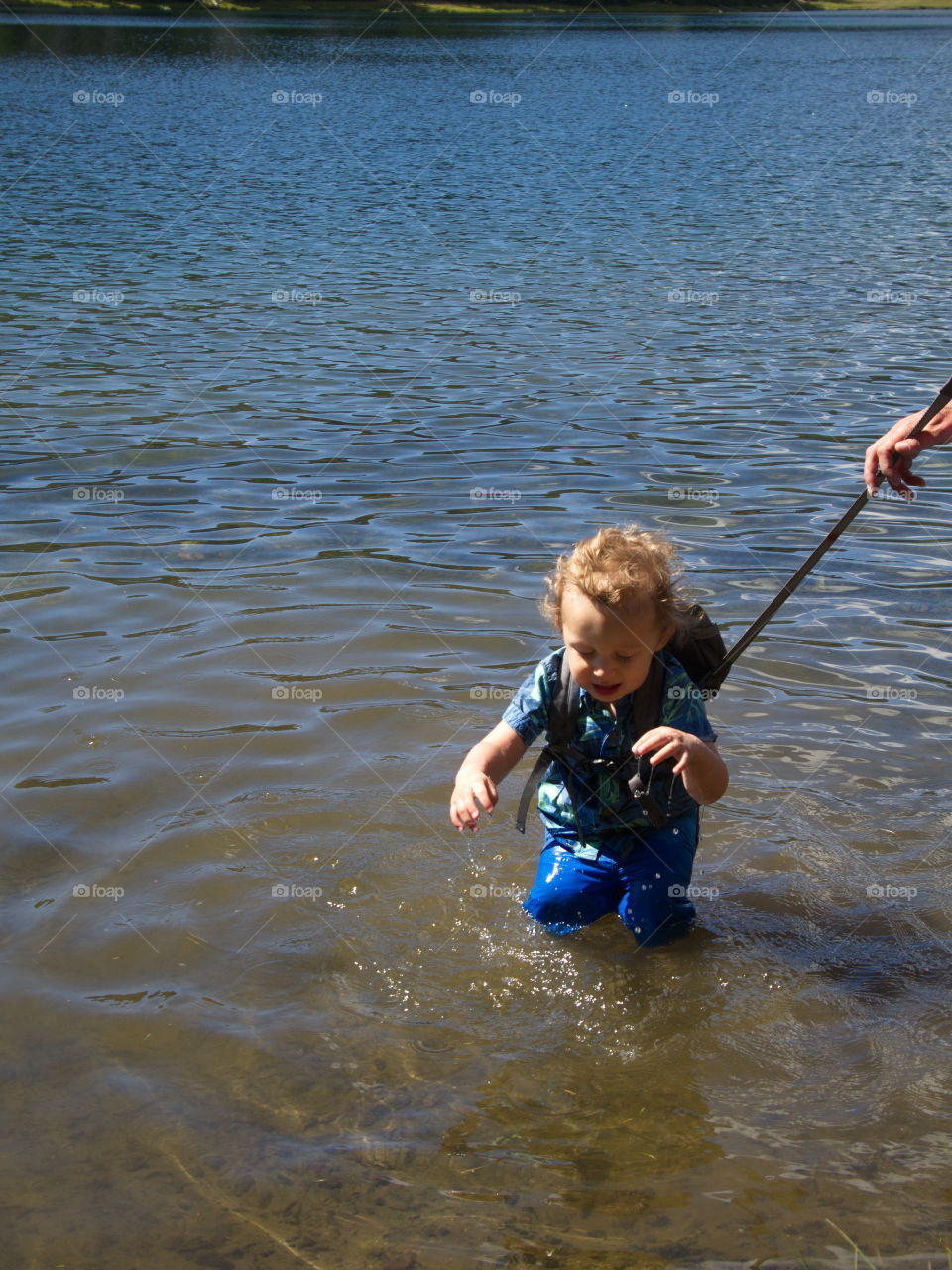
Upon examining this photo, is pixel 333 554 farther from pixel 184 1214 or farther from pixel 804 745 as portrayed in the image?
pixel 184 1214

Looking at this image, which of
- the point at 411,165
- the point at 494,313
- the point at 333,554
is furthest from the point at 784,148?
the point at 333,554

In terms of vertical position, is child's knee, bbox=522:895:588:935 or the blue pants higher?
the blue pants

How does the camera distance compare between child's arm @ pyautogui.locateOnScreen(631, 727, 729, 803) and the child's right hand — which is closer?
child's arm @ pyautogui.locateOnScreen(631, 727, 729, 803)

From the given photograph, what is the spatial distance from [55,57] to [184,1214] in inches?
1454

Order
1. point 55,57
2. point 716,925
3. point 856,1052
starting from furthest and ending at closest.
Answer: point 55,57, point 716,925, point 856,1052

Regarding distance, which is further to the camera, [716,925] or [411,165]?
[411,165]

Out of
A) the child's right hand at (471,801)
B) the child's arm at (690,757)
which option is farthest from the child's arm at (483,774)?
the child's arm at (690,757)

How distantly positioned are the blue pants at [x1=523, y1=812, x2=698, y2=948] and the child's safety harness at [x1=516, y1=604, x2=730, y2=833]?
97 mm

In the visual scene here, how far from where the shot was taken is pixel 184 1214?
290cm

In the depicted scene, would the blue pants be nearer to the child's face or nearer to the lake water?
the lake water

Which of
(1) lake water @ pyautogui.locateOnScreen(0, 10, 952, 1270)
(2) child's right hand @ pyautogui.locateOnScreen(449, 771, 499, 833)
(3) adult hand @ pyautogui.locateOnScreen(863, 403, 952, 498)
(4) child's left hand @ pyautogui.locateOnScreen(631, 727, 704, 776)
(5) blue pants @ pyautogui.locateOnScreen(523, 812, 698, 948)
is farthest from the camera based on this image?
(5) blue pants @ pyautogui.locateOnScreen(523, 812, 698, 948)

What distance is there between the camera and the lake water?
3023 mm

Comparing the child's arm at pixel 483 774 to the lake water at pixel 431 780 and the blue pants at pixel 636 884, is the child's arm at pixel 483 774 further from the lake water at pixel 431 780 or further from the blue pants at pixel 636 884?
the lake water at pixel 431 780

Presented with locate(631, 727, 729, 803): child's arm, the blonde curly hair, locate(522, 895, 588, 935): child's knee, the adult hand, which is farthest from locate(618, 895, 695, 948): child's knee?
the adult hand
